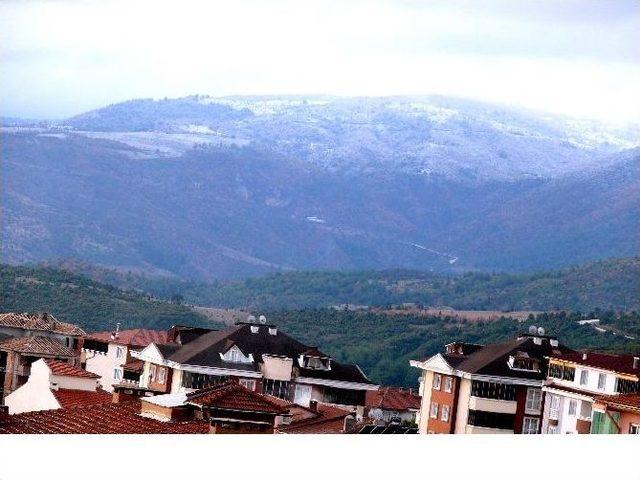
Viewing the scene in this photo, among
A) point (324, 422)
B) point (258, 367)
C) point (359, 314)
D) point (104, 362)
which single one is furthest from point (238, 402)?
point (359, 314)

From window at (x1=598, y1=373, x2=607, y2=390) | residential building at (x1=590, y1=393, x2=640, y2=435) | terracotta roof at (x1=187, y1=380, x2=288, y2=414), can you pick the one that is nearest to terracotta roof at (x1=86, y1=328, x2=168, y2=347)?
window at (x1=598, y1=373, x2=607, y2=390)

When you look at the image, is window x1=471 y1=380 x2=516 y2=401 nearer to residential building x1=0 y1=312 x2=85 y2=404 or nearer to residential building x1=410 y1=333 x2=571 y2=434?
residential building x1=410 y1=333 x2=571 y2=434

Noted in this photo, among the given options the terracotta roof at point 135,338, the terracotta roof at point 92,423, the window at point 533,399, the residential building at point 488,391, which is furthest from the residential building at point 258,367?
the terracotta roof at point 92,423

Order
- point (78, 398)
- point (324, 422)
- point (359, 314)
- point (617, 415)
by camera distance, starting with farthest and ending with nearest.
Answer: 1. point (359, 314)
2. point (324, 422)
3. point (78, 398)
4. point (617, 415)

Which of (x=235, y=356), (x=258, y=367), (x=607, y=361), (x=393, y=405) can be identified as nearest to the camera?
(x=607, y=361)

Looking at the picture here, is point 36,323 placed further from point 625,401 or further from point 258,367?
point 625,401

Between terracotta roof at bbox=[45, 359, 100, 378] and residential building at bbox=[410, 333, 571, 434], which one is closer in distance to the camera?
terracotta roof at bbox=[45, 359, 100, 378]
